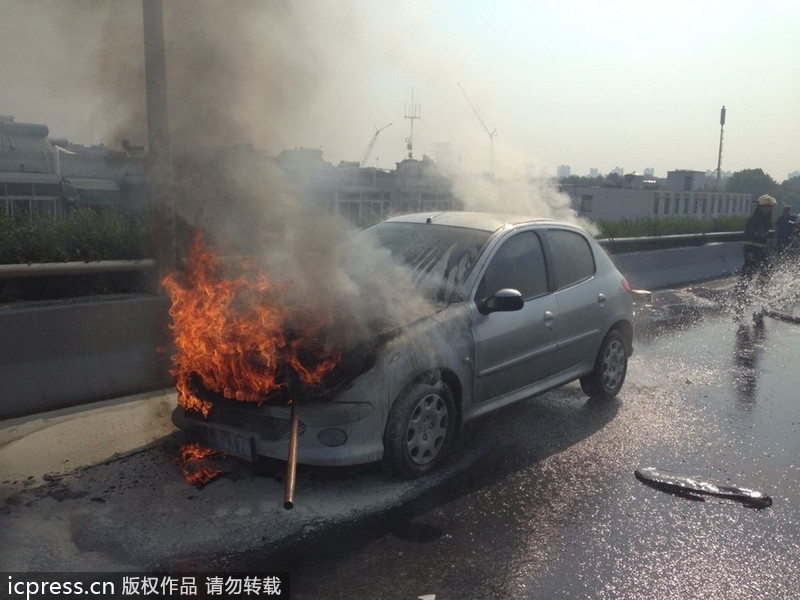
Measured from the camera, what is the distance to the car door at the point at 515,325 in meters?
5.18

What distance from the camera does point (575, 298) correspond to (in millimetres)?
6188

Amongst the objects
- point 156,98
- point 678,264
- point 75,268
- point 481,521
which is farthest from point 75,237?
point 678,264

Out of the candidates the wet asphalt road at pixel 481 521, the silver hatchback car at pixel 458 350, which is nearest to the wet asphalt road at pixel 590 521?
the wet asphalt road at pixel 481 521

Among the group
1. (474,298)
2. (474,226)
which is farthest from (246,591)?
(474,226)

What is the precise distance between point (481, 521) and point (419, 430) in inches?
29.4

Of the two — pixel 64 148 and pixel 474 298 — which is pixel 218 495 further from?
pixel 64 148

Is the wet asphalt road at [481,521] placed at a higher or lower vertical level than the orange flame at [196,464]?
lower

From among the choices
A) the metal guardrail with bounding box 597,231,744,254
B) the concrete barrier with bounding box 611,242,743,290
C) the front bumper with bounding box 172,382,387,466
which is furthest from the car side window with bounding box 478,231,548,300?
the concrete barrier with bounding box 611,242,743,290

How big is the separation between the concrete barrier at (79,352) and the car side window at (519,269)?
10.1 feet

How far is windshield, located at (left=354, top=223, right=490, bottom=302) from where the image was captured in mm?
5246

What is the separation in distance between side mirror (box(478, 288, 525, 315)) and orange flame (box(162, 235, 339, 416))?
1.29m

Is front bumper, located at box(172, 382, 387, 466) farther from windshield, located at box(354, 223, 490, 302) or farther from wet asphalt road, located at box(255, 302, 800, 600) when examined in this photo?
windshield, located at box(354, 223, 490, 302)

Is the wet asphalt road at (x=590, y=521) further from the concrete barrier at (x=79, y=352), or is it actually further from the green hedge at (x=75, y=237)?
the green hedge at (x=75, y=237)

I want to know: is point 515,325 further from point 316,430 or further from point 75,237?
point 75,237
